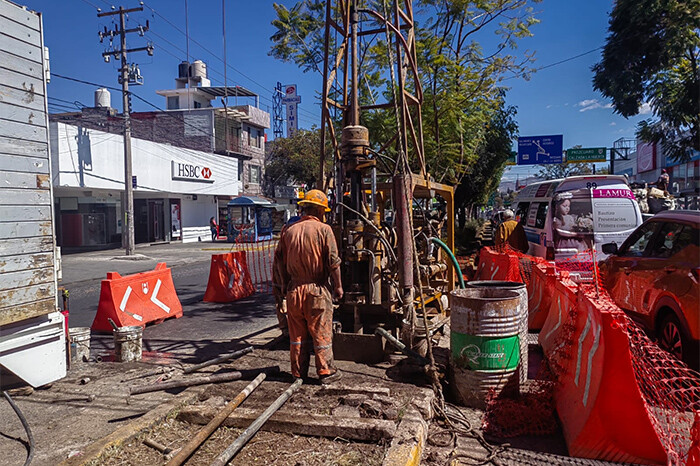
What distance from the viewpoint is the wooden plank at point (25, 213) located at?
4961 millimetres

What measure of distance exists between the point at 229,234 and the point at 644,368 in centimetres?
3083

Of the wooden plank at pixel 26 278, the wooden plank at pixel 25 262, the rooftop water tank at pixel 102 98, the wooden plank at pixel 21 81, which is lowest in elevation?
the wooden plank at pixel 26 278

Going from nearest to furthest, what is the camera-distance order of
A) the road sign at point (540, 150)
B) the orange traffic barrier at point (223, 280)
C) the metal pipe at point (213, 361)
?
the metal pipe at point (213, 361)
the orange traffic barrier at point (223, 280)
the road sign at point (540, 150)

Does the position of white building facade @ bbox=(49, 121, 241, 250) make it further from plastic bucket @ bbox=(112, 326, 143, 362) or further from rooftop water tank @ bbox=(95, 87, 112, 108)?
plastic bucket @ bbox=(112, 326, 143, 362)

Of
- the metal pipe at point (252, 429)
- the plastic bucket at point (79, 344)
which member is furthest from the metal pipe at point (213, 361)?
the plastic bucket at point (79, 344)

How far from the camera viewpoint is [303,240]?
188 inches

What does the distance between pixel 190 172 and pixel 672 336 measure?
28477mm

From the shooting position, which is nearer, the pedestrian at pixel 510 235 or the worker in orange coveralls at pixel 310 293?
the worker in orange coveralls at pixel 310 293

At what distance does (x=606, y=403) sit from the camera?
3.46 metres

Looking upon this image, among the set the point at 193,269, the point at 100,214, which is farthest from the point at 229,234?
the point at 193,269

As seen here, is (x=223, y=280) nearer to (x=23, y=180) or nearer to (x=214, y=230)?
(x=23, y=180)

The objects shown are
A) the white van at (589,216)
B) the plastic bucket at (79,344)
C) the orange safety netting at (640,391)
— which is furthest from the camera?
the white van at (589,216)

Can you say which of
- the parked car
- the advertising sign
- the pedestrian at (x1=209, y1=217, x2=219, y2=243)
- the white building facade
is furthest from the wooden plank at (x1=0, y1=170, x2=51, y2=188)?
the advertising sign

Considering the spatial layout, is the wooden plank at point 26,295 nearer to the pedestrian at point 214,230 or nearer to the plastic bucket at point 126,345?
the plastic bucket at point 126,345
